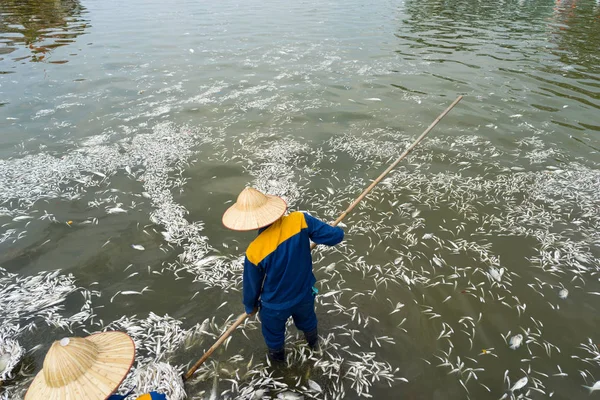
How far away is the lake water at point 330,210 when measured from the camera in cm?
415

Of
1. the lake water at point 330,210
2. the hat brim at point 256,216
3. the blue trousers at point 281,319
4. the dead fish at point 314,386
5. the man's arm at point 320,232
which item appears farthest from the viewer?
the lake water at point 330,210

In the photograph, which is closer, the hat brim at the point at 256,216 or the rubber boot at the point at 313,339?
the hat brim at the point at 256,216

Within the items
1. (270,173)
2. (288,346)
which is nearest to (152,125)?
(270,173)

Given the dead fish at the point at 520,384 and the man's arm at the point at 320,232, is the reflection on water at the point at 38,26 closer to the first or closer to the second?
the man's arm at the point at 320,232

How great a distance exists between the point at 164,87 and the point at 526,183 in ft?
36.8

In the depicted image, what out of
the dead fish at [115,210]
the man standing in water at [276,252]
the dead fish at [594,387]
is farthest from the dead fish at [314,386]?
the dead fish at [115,210]

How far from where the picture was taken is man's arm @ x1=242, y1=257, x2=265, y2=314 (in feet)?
9.99

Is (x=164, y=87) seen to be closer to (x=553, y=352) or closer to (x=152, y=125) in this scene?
(x=152, y=125)

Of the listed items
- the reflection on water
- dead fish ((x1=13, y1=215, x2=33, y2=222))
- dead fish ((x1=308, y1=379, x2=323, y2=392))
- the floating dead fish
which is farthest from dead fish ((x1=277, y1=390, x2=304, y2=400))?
the reflection on water

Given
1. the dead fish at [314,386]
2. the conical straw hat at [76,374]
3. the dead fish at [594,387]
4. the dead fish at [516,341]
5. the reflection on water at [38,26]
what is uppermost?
the reflection on water at [38,26]

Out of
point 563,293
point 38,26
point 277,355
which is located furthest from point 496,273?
point 38,26

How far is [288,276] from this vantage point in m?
3.12

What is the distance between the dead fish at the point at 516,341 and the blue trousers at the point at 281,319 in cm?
243

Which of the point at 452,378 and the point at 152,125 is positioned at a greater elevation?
the point at 152,125
